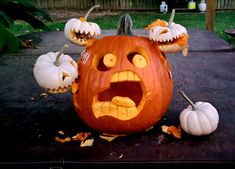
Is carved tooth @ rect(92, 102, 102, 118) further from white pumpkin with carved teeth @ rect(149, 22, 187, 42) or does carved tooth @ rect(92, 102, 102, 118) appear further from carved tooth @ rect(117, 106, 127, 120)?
white pumpkin with carved teeth @ rect(149, 22, 187, 42)

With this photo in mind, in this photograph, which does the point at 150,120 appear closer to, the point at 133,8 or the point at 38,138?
the point at 38,138

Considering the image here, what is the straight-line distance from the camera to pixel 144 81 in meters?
1.63

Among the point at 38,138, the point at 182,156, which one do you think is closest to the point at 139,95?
the point at 182,156

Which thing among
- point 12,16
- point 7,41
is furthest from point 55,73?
point 12,16

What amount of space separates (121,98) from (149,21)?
698 cm

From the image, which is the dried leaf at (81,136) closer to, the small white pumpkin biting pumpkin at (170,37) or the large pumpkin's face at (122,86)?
the large pumpkin's face at (122,86)

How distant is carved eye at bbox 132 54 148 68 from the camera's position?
5.38 feet

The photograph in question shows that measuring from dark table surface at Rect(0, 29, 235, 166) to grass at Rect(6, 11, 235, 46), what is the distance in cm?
455

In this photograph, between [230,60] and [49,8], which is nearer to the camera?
[230,60]

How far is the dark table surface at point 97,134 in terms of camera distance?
1.51 m

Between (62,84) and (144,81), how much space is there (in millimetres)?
345

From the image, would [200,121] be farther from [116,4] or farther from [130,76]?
[116,4]

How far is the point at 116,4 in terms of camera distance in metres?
10.6

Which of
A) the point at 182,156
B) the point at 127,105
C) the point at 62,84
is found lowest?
the point at 182,156
